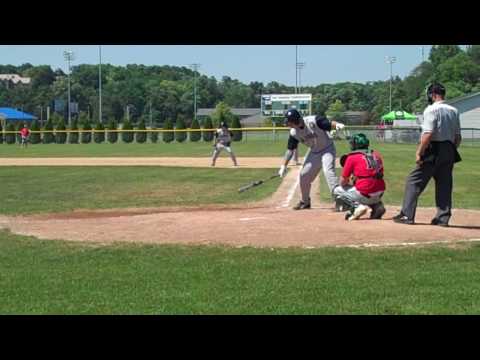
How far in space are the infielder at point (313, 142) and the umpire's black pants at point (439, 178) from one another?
7.08 feet

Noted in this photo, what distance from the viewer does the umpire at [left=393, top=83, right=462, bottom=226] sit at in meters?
10.1

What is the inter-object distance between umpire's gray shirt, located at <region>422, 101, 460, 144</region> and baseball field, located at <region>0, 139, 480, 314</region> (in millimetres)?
1292

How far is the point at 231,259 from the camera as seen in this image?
27.0 feet

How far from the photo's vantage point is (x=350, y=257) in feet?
26.7

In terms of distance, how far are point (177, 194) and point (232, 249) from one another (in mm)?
9053

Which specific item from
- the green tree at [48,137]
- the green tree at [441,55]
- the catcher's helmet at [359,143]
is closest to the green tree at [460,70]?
the green tree at [441,55]

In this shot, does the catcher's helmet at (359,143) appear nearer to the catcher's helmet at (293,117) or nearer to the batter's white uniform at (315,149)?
the batter's white uniform at (315,149)

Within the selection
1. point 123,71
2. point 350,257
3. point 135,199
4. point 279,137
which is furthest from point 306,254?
point 123,71

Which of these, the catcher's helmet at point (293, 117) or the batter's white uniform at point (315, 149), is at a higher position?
the catcher's helmet at point (293, 117)

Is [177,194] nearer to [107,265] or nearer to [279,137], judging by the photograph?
[107,265]

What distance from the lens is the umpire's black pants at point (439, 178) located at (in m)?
10.2

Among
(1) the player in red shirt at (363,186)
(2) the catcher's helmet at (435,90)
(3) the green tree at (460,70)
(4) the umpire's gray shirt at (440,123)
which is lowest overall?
(1) the player in red shirt at (363,186)

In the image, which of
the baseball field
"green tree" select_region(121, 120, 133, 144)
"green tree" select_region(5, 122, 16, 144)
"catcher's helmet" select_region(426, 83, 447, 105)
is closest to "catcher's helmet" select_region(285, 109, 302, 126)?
the baseball field

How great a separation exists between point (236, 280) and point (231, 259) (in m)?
1.19
